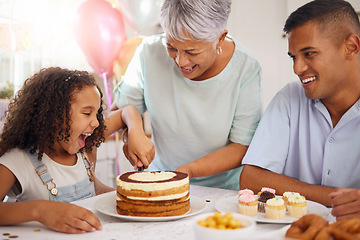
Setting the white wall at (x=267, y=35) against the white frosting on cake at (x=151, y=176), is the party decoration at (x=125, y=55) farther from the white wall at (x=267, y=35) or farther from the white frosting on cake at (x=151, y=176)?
the white frosting on cake at (x=151, y=176)

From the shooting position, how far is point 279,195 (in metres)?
1.52

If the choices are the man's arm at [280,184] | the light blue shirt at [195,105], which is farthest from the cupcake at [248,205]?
the light blue shirt at [195,105]

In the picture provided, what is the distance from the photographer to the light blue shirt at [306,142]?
5.03 feet

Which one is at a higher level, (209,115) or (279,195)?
Answer: (209,115)

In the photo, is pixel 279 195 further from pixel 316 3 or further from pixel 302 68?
pixel 316 3

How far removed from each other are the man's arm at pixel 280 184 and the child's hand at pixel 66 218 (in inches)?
29.5

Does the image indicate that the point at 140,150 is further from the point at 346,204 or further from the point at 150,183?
the point at 346,204

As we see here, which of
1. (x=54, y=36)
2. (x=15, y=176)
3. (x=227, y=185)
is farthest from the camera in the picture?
(x=54, y=36)

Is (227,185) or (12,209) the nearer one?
(12,209)

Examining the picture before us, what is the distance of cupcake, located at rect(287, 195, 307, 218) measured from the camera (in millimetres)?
1150

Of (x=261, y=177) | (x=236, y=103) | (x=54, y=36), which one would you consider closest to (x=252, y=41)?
(x=54, y=36)

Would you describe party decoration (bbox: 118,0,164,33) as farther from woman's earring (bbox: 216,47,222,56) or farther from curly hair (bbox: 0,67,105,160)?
curly hair (bbox: 0,67,105,160)

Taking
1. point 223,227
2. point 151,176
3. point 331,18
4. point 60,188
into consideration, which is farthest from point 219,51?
point 223,227

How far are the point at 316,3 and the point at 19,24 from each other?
360 centimetres
